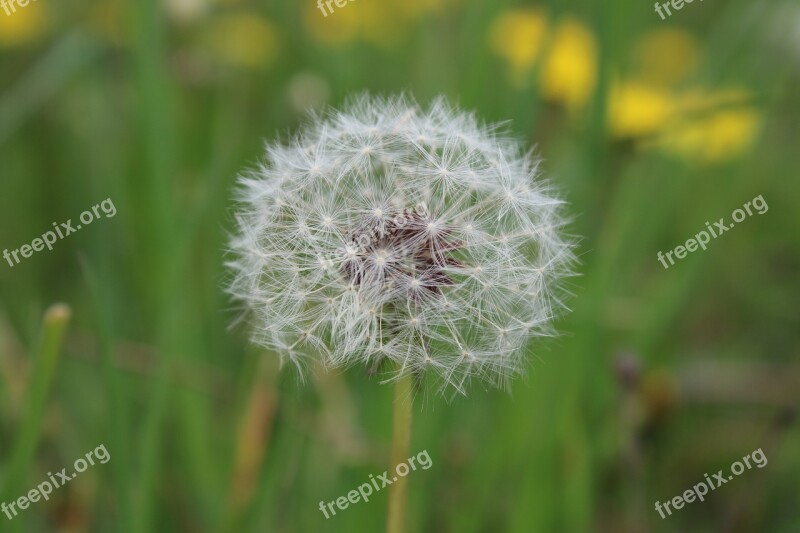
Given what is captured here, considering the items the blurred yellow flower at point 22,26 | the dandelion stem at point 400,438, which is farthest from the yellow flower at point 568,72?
the blurred yellow flower at point 22,26

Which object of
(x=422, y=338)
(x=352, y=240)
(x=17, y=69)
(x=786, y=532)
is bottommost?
(x=786, y=532)

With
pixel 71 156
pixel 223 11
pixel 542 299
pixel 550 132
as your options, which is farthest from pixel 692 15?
pixel 542 299

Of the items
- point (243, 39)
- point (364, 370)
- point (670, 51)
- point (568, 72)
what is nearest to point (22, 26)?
point (243, 39)

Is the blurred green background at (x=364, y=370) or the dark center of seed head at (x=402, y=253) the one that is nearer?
the dark center of seed head at (x=402, y=253)

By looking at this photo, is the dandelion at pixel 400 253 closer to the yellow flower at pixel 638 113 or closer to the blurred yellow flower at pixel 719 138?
the blurred yellow flower at pixel 719 138

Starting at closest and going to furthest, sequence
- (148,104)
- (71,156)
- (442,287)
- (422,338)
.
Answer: (422,338), (442,287), (148,104), (71,156)

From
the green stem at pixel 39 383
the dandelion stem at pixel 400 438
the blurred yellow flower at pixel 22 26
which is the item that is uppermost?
the blurred yellow flower at pixel 22 26

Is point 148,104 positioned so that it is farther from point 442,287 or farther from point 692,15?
point 692,15

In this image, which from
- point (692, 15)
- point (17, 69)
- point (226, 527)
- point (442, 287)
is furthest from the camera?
point (692, 15)
